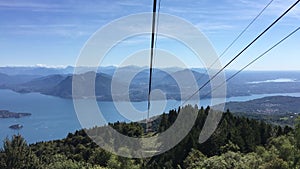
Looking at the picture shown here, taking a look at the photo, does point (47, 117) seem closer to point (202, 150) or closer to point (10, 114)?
point (10, 114)

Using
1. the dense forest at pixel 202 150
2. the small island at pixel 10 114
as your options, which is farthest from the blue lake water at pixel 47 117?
the dense forest at pixel 202 150

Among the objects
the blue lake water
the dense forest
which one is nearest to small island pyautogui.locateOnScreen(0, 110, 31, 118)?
the blue lake water

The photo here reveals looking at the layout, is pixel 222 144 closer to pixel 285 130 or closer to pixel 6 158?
pixel 285 130

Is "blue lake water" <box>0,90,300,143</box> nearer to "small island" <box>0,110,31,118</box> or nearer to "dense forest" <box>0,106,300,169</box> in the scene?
"small island" <box>0,110,31,118</box>

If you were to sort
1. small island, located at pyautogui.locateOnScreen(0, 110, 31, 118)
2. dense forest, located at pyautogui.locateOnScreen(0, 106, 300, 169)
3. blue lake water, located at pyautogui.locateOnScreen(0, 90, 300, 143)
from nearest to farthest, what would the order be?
dense forest, located at pyautogui.locateOnScreen(0, 106, 300, 169) < blue lake water, located at pyautogui.locateOnScreen(0, 90, 300, 143) < small island, located at pyautogui.locateOnScreen(0, 110, 31, 118)

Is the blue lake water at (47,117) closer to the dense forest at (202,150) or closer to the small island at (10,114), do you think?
the small island at (10,114)
